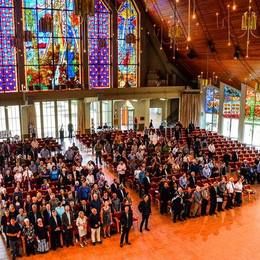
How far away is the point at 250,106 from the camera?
2044 cm

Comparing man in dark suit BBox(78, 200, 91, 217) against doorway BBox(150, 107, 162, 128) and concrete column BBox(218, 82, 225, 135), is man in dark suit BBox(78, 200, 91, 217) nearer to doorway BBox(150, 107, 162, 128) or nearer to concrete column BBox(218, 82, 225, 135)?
concrete column BBox(218, 82, 225, 135)

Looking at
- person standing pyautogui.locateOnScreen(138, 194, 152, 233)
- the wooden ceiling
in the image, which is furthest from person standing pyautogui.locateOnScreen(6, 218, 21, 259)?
the wooden ceiling

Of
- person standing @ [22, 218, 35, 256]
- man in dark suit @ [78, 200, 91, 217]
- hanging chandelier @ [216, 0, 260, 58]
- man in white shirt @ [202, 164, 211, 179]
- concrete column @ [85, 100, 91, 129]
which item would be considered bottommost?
person standing @ [22, 218, 35, 256]

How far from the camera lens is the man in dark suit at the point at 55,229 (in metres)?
8.95

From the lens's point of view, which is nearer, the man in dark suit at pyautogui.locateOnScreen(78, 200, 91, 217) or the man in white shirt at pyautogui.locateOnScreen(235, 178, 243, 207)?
the man in dark suit at pyautogui.locateOnScreen(78, 200, 91, 217)

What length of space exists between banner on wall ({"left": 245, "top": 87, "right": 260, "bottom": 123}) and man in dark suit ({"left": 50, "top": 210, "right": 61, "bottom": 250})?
14589 mm

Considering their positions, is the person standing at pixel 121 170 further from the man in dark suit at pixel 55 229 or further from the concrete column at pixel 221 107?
the concrete column at pixel 221 107

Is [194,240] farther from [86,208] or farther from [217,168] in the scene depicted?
[217,168]

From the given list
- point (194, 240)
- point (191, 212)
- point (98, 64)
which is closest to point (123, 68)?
point (98, 64)

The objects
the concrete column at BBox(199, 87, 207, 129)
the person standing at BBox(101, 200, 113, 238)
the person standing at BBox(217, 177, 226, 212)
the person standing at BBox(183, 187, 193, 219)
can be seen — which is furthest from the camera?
the concrete column at BBox(199, 87, 207, 129)

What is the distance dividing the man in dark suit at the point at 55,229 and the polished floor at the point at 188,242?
0.22 meters

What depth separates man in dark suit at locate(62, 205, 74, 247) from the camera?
9.09m

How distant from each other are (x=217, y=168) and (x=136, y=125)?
10.0 m

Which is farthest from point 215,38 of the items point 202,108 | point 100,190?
point 100,190
